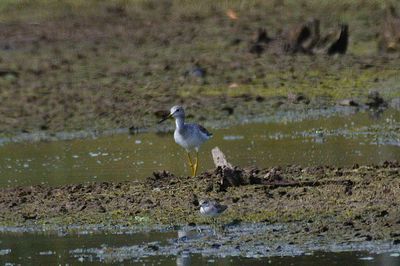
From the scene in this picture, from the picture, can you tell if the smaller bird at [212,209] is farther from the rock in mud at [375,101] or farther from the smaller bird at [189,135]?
the rock in mud at [375,101]

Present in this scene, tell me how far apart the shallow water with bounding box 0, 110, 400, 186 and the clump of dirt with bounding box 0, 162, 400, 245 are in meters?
1.21

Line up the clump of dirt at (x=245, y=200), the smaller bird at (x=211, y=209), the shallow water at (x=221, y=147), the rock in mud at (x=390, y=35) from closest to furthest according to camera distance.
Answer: the clump of dirt at (x=245, y=200) → the smaller bird at (x=211, y=209) → the shallow water at (x=221, y=147) → the rock in mud at (x=390, y=35)

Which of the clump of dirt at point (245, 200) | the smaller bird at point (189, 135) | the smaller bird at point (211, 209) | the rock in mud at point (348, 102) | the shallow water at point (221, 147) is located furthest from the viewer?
the rock in mud at point (348, 102)

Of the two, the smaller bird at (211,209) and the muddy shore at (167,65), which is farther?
the muddy shore at (167,65)

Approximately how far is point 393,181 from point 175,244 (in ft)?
8.45

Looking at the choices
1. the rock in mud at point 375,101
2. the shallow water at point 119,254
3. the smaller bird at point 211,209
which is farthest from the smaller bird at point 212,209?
the rock in mud at point 375,101

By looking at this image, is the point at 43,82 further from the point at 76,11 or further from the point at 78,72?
the point at 76,11

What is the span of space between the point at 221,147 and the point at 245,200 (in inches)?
173

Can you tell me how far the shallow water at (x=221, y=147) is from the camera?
49.0 feet

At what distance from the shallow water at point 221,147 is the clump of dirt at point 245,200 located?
121cm

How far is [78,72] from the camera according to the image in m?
22.0

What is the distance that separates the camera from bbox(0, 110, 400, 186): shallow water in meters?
14.9

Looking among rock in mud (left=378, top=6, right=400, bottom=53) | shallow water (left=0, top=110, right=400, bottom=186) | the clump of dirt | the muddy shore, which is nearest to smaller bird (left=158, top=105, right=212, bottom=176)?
shallow water (left=0, top=110, right=400, bottom=186)

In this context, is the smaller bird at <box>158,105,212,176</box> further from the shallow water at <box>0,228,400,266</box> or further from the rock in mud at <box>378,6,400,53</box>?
the rock in mud at <box>378,6,400,53</box>
